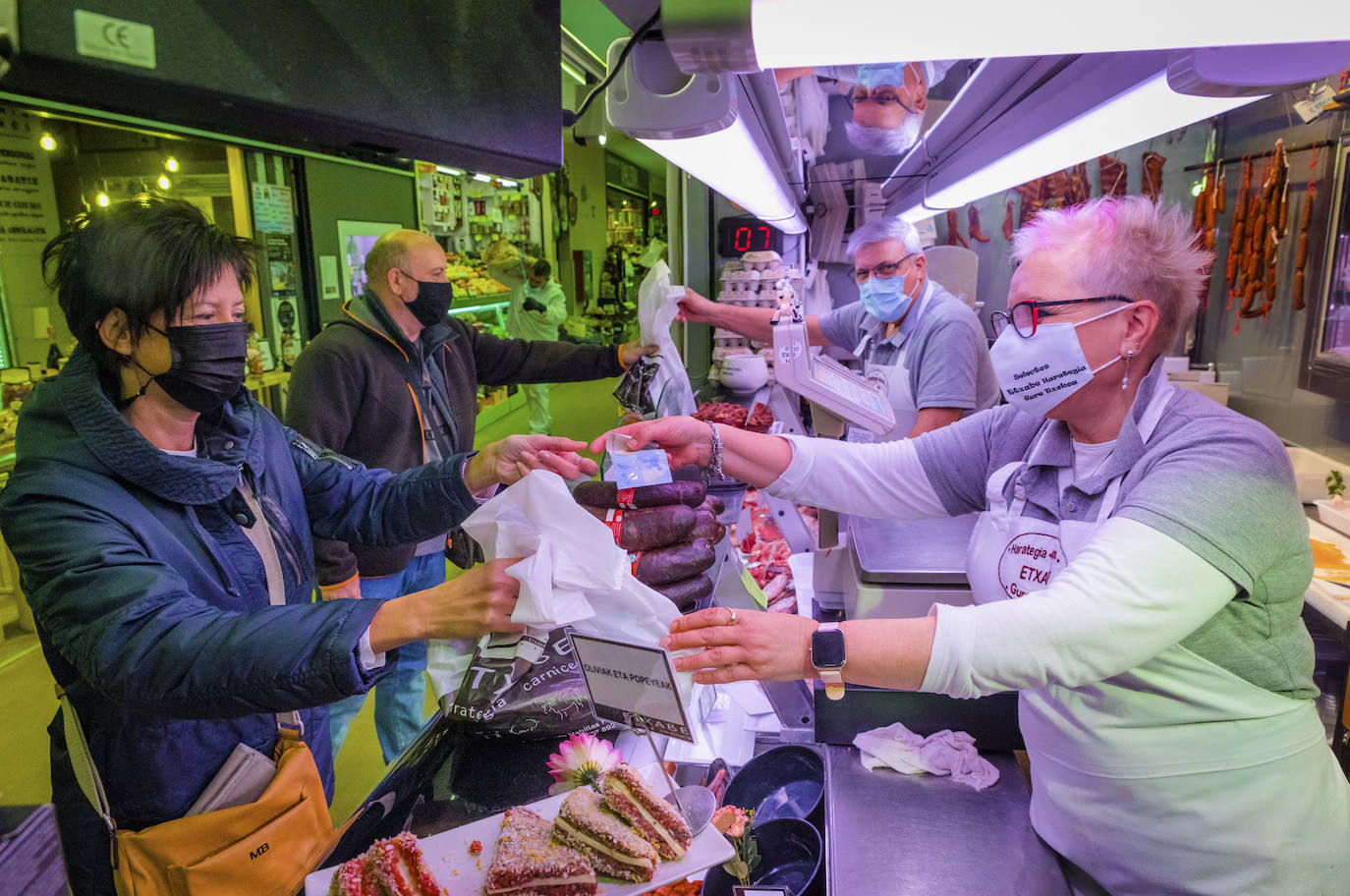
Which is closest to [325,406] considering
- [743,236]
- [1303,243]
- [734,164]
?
[734,164]

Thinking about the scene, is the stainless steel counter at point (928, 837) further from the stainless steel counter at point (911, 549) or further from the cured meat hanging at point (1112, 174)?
the cured meat hanging at point (1112, 174)

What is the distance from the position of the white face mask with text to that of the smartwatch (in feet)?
2.22

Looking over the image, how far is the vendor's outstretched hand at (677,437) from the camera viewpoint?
178cm

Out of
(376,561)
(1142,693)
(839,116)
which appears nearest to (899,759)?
(1142,693)

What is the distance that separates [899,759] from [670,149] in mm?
1333

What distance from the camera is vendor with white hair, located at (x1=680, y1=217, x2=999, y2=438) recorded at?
326 centimetres

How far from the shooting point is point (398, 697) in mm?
3176

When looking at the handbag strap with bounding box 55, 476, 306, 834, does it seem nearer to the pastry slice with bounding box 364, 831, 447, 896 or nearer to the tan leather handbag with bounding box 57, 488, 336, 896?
the tan leather handbag with bounding box 57, 488, 336, 896

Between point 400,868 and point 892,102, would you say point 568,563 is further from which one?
point 892,102

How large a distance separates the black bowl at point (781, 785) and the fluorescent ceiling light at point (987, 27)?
4.31 feet

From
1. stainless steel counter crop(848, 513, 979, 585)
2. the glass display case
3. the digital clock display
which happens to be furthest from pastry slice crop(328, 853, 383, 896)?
the glass display case

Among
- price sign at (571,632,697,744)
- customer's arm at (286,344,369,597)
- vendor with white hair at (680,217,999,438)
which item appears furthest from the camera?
vendor with white hair at (680,217,999,438)

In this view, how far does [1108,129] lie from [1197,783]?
49.7 inches

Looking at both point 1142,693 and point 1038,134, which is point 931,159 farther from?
point 1142,693
